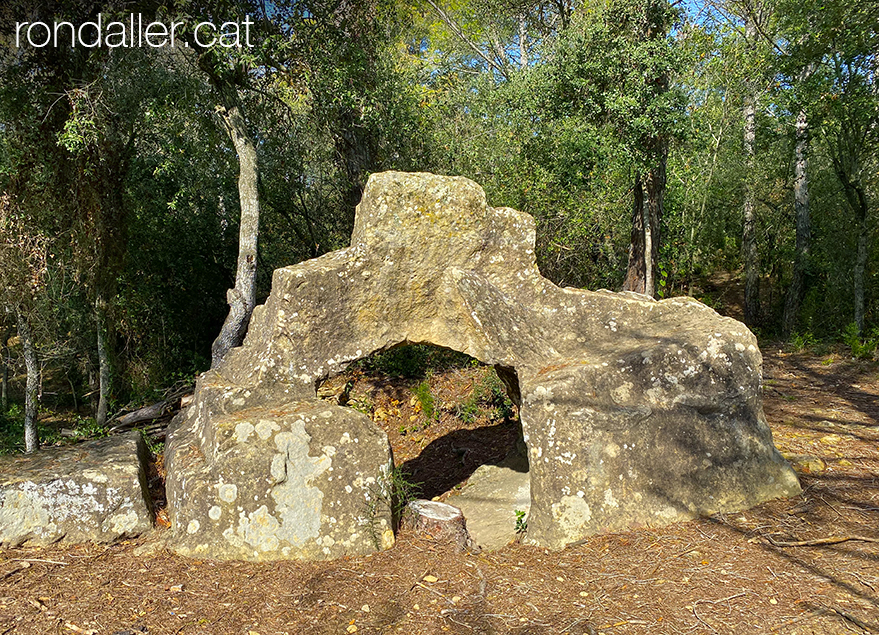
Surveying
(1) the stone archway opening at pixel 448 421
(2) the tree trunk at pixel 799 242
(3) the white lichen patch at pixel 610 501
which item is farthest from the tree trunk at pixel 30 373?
(2) the tree trunk at pixel 799 242

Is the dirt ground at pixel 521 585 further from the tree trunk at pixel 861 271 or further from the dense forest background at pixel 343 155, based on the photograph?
the tree trunk at pixel 861 271

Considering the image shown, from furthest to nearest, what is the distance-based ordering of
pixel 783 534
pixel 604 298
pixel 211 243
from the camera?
1. pixel 211 243
2. pixel 604 298
3. pixel 783 534

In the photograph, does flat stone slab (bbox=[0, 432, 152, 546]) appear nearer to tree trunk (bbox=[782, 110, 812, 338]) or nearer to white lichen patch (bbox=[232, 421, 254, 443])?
white lichen patch (bbox=[232, 421, 254, 443])

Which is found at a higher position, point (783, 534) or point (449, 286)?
point (449, 286)

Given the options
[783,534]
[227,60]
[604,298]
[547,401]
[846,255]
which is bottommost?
[783,534]

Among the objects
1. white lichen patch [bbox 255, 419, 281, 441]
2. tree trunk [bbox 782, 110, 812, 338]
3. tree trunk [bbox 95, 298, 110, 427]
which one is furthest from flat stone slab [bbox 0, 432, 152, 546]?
tree trunk [bbox 782, 110, 812, 338]

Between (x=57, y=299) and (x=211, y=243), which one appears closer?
(x=57, y=299)

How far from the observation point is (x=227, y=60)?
9.04m

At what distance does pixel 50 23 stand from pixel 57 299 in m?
4.10

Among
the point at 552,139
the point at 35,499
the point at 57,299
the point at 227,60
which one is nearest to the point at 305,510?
the point at 35,499

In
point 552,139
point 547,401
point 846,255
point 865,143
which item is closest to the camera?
point 547,401

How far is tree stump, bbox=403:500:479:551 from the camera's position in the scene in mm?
5164

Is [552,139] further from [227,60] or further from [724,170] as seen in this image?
[724,170]

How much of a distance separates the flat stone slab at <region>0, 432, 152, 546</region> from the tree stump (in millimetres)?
2265
